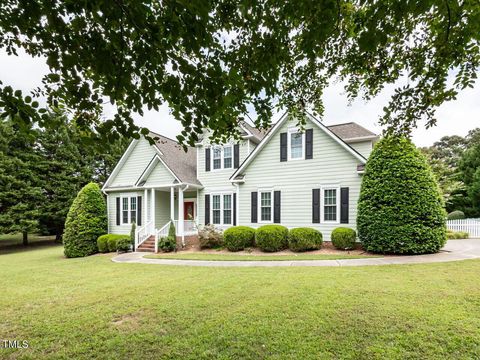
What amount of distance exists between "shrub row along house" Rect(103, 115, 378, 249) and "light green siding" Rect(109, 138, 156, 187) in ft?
0.22

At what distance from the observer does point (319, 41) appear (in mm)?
3191

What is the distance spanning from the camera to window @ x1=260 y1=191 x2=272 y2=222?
46.6 ft

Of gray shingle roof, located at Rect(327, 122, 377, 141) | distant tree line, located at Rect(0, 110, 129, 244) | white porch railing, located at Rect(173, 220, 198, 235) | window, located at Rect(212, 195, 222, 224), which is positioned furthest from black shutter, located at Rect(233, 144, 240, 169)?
distant tree line, located at Rect(0, 110, 129, 244)

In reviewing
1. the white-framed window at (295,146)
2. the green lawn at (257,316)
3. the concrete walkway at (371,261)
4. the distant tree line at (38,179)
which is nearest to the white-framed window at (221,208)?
the white-framed window at (295,146)

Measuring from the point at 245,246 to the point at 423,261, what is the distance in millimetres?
7230

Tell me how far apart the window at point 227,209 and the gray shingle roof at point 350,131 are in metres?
7.16

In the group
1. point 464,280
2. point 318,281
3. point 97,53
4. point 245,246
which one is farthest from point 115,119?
point 245,246

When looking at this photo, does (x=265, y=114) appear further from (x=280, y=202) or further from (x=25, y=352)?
(x=280, y=202)

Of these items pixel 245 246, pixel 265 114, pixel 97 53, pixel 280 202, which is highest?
pixel 97 53

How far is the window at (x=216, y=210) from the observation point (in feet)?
51.8

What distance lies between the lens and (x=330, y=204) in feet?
42.8

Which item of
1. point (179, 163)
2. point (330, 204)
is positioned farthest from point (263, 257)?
point (179, 163)

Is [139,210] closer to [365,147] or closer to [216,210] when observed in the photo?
[216,210]

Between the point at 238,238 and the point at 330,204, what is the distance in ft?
16.0
